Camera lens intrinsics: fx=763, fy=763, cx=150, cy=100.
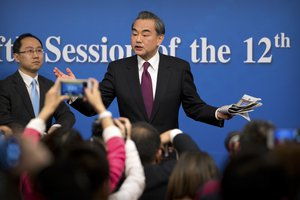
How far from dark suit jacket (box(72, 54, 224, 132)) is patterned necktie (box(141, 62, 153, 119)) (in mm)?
41

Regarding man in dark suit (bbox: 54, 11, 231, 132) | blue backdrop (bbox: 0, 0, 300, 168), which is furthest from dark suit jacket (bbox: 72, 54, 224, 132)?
blue backdrop (bbox: 0, 0, 300, 168)

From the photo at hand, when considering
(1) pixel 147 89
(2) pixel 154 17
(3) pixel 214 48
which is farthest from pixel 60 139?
(3) pixel 214 48

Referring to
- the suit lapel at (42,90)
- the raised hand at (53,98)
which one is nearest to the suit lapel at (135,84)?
the suit lapel at (42,90)

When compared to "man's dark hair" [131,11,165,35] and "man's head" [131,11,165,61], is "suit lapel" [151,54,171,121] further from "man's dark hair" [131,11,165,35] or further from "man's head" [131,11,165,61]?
"man's dark hair" [131,11,165,35]

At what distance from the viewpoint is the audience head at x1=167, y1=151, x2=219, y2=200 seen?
3.10 meters

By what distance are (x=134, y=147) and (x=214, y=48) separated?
3.15 metres

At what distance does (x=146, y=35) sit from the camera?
5.34m

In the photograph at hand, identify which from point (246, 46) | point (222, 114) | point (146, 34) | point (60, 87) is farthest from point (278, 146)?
point (246, 46)

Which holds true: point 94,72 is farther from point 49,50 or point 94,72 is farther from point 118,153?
point 118,153

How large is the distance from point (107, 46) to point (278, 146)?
4.12 m

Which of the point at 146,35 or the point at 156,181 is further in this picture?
the point at 146,35

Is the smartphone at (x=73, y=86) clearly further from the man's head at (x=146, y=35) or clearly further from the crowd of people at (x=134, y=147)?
the man's head at (x=146, y=35)

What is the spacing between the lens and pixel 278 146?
2.64 metres

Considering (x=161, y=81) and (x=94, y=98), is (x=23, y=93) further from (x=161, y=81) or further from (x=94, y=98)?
(x=94, y=98)
